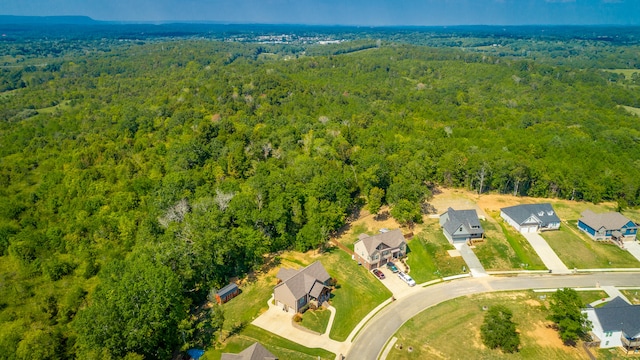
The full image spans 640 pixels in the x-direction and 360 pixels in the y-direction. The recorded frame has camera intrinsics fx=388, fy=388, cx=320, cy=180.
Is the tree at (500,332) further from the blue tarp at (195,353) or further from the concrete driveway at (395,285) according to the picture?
the blue tarp at (195,353)

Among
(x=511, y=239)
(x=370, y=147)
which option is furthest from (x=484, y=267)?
(x=370, y=147)

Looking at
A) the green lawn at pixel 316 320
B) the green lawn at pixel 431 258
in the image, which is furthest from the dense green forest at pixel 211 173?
the green lawn at pixel 316 320

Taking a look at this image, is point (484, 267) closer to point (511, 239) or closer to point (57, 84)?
point (511, 239)

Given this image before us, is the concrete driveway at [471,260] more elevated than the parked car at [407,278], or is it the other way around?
the concrete driveway at [471,260]

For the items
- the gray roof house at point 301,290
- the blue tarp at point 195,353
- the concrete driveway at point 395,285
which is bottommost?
the concrete driveway at point 395,285

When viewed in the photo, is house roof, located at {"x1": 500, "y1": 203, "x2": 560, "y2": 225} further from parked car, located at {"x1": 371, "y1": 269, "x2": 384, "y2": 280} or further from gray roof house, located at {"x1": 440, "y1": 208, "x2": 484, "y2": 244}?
parked car, located at {"x1": 371, "y1": 269, "x2": 384, "y2": 280}

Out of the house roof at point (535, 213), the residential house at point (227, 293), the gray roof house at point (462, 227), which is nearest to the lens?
the residential house at point (227, 293)
